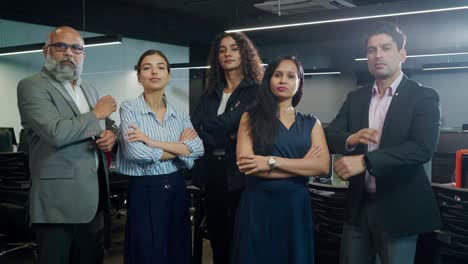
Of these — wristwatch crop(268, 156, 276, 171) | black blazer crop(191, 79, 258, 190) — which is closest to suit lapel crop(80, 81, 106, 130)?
black blazer crop(191, 79, 258, 190)

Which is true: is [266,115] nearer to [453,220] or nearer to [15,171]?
[453,220]

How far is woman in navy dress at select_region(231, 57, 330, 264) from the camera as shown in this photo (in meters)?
2.28

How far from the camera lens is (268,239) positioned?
7.64ft

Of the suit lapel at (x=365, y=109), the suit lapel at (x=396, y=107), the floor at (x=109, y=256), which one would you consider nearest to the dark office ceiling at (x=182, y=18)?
the floor at (x=109, y=256)

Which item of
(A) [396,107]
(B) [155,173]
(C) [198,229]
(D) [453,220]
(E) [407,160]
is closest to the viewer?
(E) [407,160]

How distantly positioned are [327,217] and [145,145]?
1.36m

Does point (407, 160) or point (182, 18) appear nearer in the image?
point (407, 160)

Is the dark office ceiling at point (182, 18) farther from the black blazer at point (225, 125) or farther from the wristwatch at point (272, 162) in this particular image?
the wristwatch at point (272, 162)

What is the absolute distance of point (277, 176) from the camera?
2.28 metres

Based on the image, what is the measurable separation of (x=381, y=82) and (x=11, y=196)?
3.96 metres

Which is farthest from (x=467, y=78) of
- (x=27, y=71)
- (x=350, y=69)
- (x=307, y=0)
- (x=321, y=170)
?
(x=321, y=170)

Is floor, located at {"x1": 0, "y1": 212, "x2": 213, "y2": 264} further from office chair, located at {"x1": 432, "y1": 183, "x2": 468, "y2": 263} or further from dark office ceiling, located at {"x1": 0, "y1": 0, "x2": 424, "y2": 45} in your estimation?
dark office ceiling, located at {"x1": 0, "y1": 0, "x2": 424, "y2": 45}

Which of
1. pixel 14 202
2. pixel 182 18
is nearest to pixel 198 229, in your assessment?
pixel 14 202

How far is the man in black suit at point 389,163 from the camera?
6.79ft
